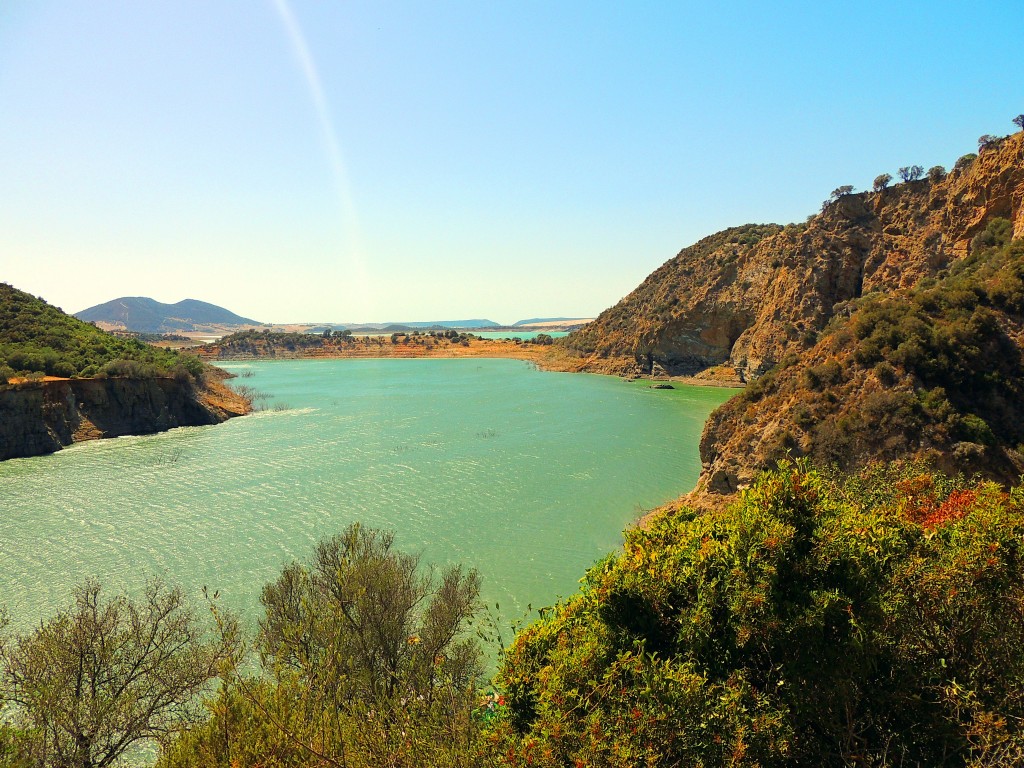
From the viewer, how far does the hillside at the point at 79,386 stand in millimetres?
40531

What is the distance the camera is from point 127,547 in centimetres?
2330

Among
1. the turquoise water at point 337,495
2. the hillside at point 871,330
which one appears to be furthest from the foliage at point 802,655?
the hillside at point 871,330

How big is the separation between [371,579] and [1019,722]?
1138cm

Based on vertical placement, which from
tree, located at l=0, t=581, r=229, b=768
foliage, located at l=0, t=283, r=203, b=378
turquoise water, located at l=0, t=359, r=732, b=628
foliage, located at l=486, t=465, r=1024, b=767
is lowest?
turquoise water, located at l=0, t=359, r=732, b=628

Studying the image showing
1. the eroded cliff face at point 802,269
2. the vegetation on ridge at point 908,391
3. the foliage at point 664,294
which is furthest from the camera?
the foliage at point 664,294

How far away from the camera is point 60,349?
49.5 meters

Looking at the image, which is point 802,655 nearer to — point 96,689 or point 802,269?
point 96,689

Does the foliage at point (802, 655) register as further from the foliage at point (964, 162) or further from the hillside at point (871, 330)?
the foliage at point (964, 162)

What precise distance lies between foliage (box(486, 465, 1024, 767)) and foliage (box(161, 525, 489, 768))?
154cm

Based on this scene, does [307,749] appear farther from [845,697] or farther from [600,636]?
[845,697]

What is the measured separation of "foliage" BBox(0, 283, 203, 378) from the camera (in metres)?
44.8

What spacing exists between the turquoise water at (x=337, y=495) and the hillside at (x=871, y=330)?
8932 mm

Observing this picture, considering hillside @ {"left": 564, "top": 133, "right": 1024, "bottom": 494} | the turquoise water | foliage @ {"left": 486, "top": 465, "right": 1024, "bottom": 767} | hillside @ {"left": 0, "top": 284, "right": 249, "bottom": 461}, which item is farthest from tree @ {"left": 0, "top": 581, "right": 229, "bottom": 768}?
hillside @ {"left": 0, "top": 284, "right": 249, "bottom": 461}

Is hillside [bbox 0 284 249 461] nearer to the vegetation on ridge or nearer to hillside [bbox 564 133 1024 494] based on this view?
hillside [bbox 564 133 1024 494]
